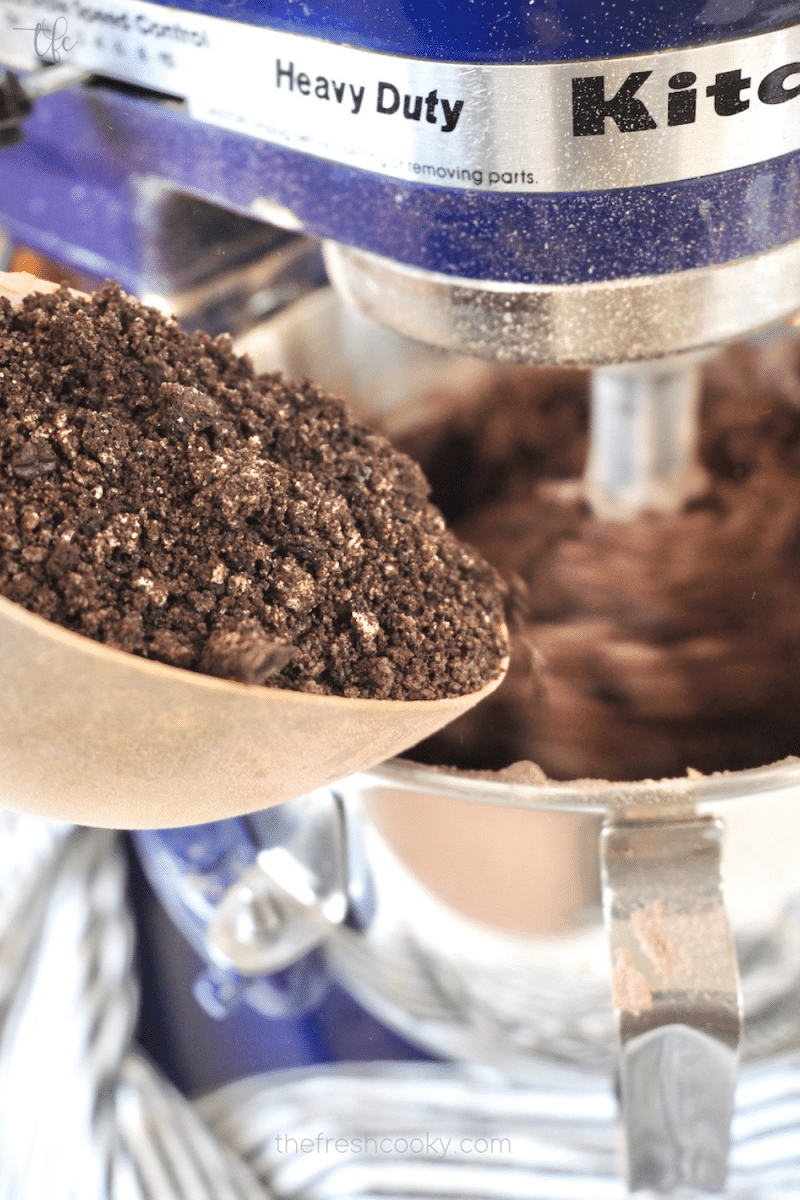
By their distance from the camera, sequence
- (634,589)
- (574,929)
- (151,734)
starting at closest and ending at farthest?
1. (151,734)
2. (574,929)
3. (634,589)

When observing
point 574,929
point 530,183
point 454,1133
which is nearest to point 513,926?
point 574,929

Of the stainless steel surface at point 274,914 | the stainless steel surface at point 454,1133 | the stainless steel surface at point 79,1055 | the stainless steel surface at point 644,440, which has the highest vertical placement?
the stainless steel surface at point 644,440

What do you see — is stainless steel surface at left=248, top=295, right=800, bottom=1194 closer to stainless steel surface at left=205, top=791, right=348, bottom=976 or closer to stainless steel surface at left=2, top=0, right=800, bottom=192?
stainless steel surface at left=205, top=791, right=348, bottom=976

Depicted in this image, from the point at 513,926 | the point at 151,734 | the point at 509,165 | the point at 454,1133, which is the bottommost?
the point at 454,1133

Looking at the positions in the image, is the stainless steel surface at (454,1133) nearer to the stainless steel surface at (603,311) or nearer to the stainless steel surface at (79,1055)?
the stainless steel surface at (79,1055)

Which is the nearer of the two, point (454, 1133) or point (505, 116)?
point (505, 116)

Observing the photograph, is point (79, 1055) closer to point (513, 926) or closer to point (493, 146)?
point (513, 926)

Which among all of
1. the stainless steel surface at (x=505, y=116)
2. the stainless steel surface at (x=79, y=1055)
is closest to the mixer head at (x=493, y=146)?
the stainless steel surface at (x=505, y=116)
